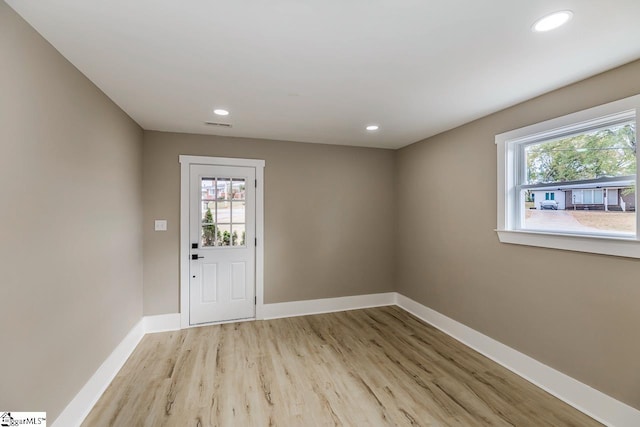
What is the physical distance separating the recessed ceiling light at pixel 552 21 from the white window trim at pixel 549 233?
90 cm

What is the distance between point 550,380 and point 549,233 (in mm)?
1226

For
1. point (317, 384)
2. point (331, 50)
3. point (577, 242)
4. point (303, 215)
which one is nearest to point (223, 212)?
point (303, 215)

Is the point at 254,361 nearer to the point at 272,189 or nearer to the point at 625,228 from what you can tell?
the point at 272,189

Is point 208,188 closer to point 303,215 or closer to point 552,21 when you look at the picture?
point 303,215

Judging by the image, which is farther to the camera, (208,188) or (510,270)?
(208,188)

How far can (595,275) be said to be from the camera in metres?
A: 2.11

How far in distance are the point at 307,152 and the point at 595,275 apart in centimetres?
333

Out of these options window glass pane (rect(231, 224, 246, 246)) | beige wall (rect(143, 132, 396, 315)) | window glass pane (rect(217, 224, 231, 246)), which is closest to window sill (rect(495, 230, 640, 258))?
beige wall (rect(143, 132, 396, 315))

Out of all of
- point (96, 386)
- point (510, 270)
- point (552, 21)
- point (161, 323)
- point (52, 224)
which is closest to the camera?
point (552, 21)

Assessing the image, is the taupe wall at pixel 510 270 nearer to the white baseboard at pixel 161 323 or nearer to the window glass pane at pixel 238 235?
the window glass pane at pixel 238 235

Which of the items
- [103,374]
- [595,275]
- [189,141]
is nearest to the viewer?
[595,275]

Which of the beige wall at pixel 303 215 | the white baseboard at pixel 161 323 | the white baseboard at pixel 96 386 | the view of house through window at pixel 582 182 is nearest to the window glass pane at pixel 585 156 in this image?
the view of house through window at pixel 582 182

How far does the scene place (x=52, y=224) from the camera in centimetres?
176

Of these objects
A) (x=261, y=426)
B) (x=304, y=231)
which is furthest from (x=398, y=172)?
(x=261, y=426)
